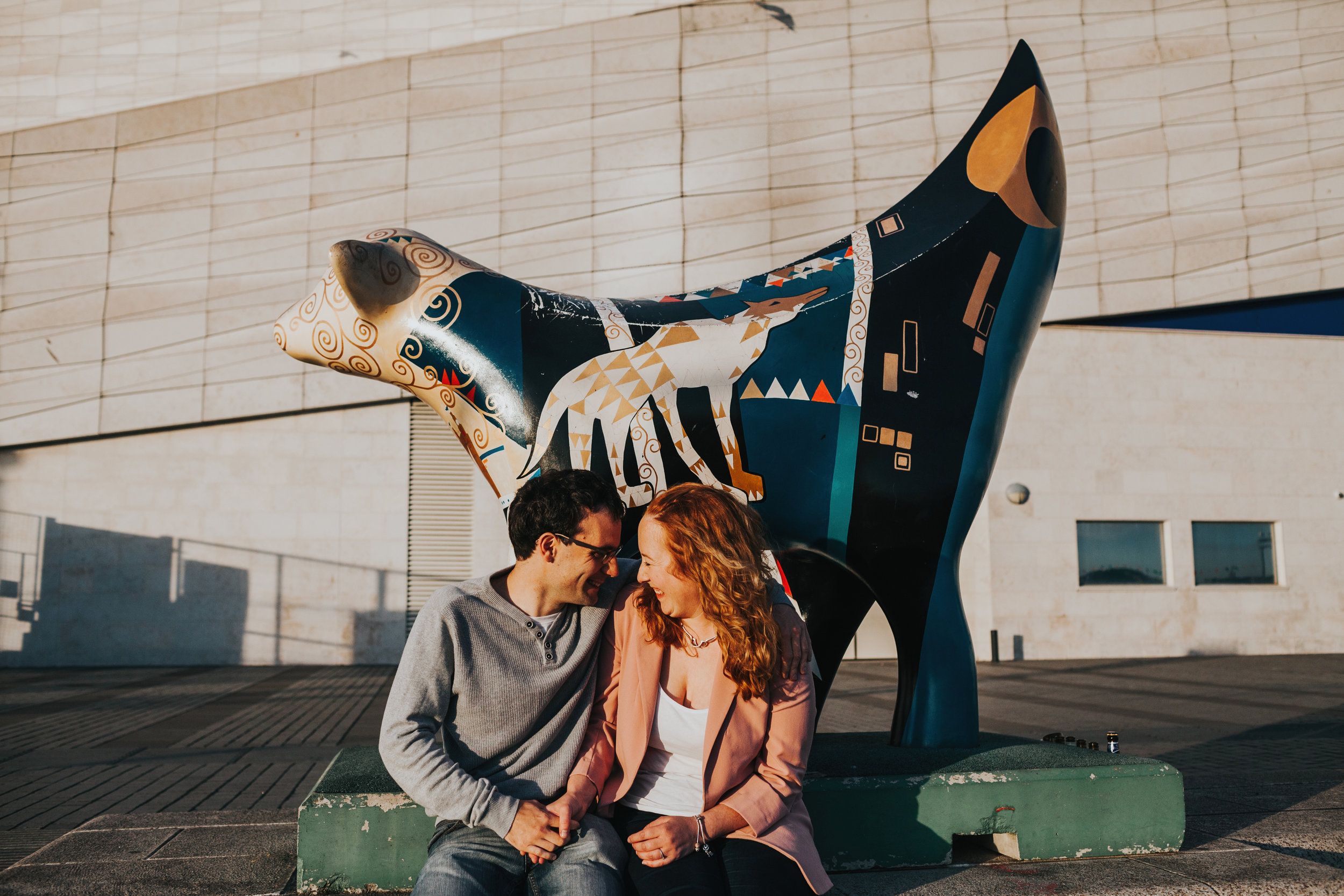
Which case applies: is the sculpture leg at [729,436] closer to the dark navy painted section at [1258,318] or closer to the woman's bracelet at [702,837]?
the woman's bracelet at [702,837]

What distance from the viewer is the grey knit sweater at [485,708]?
2168 mm

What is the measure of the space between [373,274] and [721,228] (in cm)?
1149

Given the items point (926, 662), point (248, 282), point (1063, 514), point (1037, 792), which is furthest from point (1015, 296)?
point (248, 282)

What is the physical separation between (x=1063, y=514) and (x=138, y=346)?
1550 cm

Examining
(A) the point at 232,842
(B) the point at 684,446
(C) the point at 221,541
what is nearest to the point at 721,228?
(C) the point at 221,541

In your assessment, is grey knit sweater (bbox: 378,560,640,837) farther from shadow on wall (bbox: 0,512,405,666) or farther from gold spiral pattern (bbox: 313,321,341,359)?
shadow on wall (bbox: 0,512,405,666)

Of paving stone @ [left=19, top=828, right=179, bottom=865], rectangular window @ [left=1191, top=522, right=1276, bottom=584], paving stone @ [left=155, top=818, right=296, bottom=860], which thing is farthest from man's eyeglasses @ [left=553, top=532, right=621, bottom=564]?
rectangular window @ [left=1191, top=522, right=1276, bottom=584]

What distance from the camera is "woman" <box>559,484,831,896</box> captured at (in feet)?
7.34

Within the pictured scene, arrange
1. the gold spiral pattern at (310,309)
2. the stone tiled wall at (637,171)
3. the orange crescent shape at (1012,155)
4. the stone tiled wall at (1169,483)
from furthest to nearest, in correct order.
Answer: the stone tiled wall at (637,171) → the stone tiled wall at (1169,483) → the orange crescent shape at (1012,155) → the gold spiral pattern at (310,309)

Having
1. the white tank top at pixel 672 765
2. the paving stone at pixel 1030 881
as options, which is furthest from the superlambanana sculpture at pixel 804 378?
the white tank top at pixel 672 765

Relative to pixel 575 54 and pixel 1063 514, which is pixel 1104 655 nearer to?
pixel 1063 514

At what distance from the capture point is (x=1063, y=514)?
14195mm

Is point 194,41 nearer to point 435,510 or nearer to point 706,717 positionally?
point 435,510

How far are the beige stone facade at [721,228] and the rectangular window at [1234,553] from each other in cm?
27
